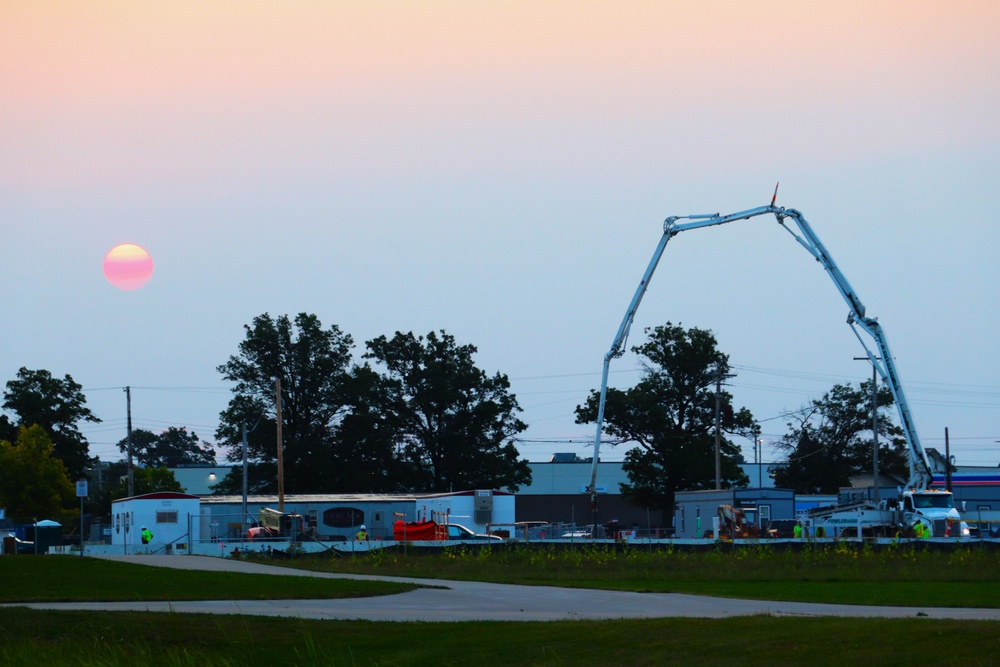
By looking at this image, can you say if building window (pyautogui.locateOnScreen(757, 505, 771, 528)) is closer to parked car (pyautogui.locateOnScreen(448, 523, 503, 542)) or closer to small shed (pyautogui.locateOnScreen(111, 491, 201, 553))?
parked car (pyautogui.locateOnScreen(448, 523, 503, 542))

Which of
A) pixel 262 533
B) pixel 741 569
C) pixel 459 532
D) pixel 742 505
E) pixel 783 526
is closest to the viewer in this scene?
pixel 741 569

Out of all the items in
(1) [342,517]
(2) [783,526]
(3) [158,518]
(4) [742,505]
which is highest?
(4) [742,505]

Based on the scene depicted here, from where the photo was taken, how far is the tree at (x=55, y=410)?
314 ft

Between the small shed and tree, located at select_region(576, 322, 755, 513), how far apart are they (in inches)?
1443

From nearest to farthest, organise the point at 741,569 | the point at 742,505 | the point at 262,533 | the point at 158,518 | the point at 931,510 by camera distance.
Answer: the point at 741,569 < the point at 931,510 < the point at 262,533 < the point at 158,518 < the point at 742,505

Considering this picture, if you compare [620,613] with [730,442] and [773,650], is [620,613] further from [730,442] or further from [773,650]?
[730,442]

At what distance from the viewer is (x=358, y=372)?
318 ft

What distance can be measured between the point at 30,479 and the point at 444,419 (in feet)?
104

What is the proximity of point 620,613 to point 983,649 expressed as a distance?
8.42 meters

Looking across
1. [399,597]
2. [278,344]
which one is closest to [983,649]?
[399,597]

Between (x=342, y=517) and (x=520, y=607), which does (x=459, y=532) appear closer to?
(x=342, y=517)

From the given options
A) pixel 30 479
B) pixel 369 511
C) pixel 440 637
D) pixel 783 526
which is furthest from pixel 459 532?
pixel 440 637

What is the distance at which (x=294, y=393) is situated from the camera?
97.8m

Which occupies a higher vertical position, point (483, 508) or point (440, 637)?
point (440, 637)
